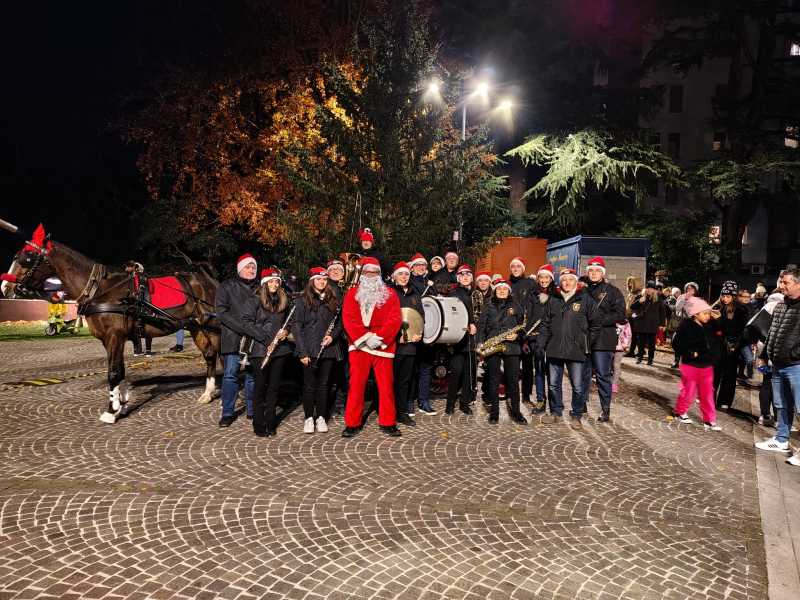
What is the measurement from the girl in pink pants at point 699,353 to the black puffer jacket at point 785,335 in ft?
3.50

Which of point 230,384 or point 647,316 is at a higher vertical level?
point 647,316

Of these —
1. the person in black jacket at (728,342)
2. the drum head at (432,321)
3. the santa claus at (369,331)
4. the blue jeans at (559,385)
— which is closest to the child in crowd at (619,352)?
the person in black jacket at (728,342)

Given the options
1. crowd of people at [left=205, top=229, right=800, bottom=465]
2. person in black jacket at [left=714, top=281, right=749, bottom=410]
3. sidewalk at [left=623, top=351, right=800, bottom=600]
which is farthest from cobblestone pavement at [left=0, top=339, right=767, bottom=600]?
person in black jacket at [left=714, top=281, right=749, bottom=410]

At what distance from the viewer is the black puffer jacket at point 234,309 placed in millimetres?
6695

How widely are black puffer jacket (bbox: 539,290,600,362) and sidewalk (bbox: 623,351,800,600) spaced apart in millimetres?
2274

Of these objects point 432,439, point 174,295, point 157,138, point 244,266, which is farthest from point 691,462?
point 157,138

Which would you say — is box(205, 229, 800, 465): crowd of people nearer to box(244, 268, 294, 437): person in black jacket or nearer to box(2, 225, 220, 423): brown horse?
box(244, 268, 294, 437): person in black jacket

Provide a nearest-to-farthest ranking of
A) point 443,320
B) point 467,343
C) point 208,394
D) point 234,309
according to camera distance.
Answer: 1. point 234,309
2. point 443,320
3. point 467,343
4. point 208,394

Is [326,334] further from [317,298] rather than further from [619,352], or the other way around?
[619,352]

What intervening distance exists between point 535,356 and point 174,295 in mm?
5740

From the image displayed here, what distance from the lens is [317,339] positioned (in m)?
6.57

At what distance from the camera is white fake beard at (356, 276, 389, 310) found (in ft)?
21.2

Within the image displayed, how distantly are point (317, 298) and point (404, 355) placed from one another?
137cm

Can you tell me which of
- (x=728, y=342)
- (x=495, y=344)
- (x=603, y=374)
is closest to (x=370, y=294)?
(x=495, y=344)
